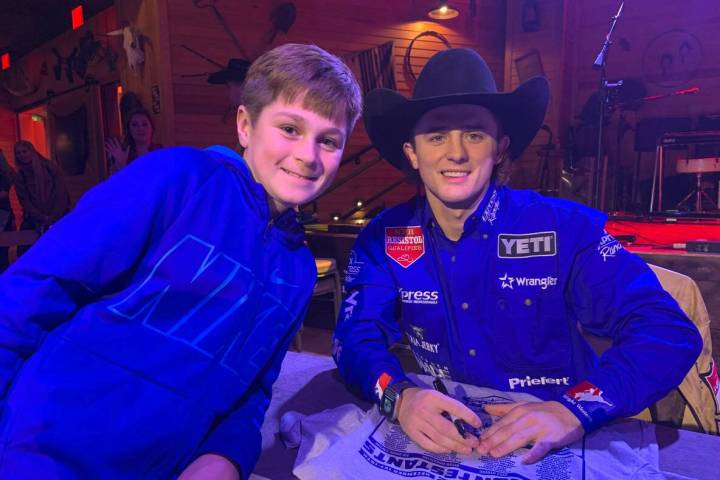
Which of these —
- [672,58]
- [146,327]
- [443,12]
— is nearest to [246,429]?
[146,327]

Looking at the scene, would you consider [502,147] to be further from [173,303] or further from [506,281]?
[173,303]

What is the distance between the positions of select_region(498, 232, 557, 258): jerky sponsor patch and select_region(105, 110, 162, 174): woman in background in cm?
515

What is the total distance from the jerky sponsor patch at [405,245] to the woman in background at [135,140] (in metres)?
4.86

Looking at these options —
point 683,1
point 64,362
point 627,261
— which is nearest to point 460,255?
point 627,261

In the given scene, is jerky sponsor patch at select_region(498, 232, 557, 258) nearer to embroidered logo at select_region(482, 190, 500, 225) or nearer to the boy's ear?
embroidered logo at select_region(482, 190, 500, 225)

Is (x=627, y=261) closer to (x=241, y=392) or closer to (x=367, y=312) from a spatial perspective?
(x=367, y=312)

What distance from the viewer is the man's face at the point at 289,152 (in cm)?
116

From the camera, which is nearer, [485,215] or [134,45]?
[485,215]

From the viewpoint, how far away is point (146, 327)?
0.91 m

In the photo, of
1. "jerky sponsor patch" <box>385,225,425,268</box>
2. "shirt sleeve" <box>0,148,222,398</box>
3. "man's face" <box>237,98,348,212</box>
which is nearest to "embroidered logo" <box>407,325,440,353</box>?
"jerky sponsor patch" <box>385,225,425,268</box>

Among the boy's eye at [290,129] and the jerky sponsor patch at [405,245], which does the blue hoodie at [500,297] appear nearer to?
the jerky sponsor patch at [405,245]

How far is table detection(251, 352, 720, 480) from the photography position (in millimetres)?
872

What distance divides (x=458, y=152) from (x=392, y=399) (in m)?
0.73

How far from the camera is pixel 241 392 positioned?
1035 mm
